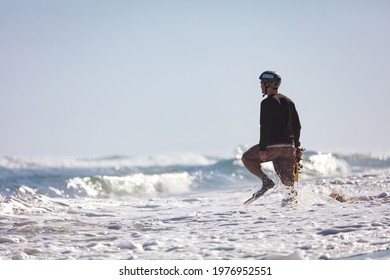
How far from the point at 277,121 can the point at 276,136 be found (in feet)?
0.49

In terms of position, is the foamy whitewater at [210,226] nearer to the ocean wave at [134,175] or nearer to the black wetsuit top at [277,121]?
the black wetsuit top at [277,121]

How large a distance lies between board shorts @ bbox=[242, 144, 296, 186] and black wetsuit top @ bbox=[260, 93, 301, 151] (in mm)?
61

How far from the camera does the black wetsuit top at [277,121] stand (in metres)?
7.11

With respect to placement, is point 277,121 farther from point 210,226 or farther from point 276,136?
point 210,226

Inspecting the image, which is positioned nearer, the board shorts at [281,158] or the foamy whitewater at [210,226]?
the foamy whitewater at [210,226]

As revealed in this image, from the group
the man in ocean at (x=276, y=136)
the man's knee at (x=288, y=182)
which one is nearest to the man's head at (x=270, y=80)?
the man in ocean at (x=276, y=136)

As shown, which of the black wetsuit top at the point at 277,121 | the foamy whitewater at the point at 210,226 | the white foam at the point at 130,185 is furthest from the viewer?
the white foam at the point at 130,185

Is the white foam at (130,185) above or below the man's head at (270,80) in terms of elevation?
below

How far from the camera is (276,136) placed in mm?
7234

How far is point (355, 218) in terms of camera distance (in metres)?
6.32

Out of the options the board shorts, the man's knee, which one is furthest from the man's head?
the man's knee

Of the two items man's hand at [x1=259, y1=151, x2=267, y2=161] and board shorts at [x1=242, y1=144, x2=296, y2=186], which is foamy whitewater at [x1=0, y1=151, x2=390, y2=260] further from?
man's hand at [x1=259, y1=151, x2=267, y2=161]
